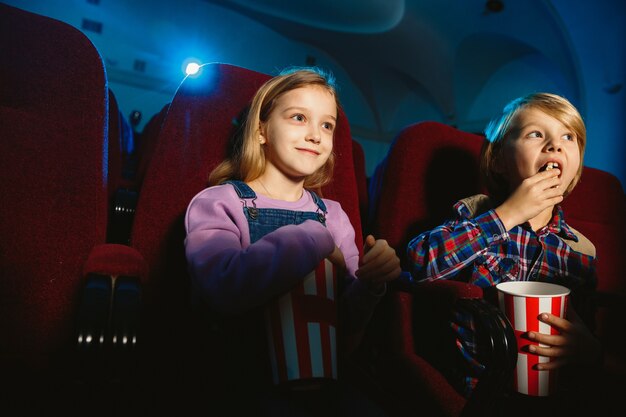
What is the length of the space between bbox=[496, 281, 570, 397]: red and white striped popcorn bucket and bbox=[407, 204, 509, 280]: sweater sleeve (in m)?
0.18

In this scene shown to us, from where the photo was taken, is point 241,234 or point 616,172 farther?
point 616,172

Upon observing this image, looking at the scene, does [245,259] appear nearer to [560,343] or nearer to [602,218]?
Answer: [560,343]

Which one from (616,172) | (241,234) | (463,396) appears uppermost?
(616,172)

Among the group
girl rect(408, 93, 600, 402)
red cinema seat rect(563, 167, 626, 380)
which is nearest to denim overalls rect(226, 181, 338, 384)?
girl rect(408, 93, 600, 402)

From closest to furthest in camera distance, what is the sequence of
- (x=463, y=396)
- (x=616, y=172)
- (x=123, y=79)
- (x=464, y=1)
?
(x=463, y=396)
(x=616, y=172)
(x=464, y=1)
(x=123, y=79)

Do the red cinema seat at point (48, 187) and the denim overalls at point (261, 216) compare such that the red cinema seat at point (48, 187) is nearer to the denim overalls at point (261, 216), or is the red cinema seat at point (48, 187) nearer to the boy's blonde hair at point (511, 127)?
the denim overalls at point (261, 216)

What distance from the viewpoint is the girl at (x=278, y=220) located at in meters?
0.65

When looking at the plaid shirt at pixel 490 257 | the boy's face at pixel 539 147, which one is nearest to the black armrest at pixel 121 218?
the plaid shirt at pixel 490 257

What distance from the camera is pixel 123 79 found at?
18.3 feet

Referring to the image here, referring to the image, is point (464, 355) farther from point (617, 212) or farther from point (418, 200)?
point (617, 212)

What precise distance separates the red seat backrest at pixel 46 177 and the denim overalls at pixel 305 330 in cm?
41

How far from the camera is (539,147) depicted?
100cm

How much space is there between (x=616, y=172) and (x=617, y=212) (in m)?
2.24

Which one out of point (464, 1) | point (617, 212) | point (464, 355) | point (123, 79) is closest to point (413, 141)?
point (464, 355)
